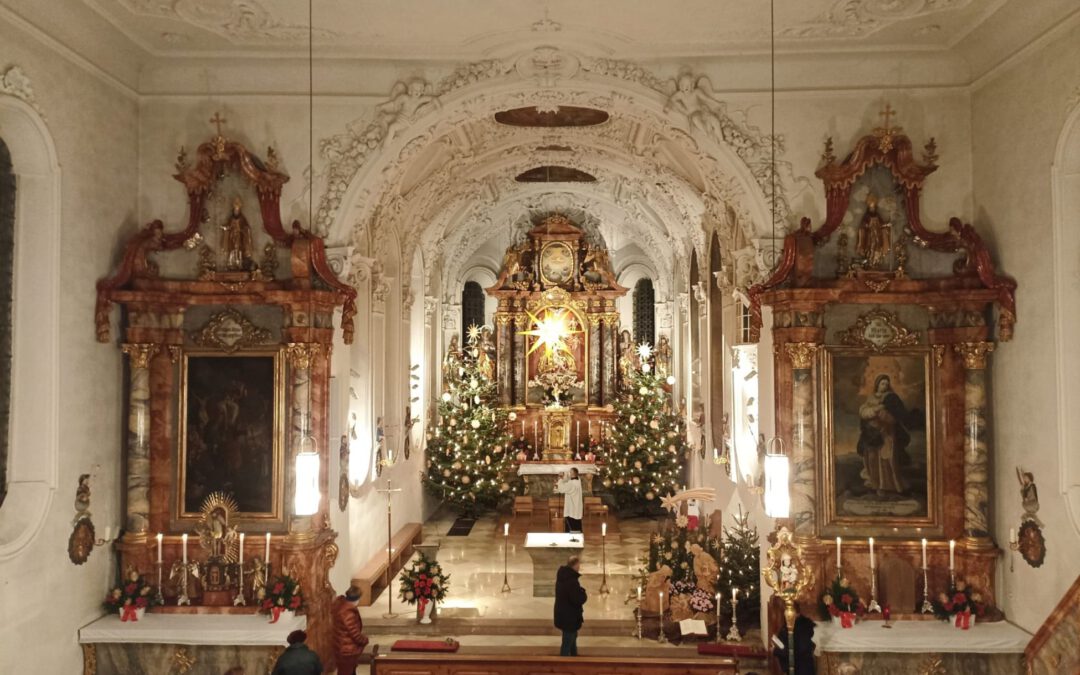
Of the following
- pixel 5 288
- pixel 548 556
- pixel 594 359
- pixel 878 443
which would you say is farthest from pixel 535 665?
pixel 594 359

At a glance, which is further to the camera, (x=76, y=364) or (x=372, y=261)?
(x=372, y=261)

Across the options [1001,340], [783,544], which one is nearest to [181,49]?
[783,544]

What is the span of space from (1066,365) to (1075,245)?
1.11 m

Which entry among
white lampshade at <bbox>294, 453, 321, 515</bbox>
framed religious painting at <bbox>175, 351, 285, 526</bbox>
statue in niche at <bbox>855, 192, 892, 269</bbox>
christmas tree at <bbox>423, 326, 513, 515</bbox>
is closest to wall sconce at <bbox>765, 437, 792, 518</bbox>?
statue in niche at <bbox>855, 192, 892, 269</bbox>

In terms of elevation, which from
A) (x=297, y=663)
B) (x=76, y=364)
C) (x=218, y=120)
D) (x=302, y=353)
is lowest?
(x=297, y=663)

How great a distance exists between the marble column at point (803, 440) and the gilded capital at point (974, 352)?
149cm

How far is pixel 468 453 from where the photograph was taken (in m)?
18.6

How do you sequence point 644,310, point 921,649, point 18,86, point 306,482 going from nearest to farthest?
1. point 18,86
2. point 306,482
3. point 921,649
4. point 644,310

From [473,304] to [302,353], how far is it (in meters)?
13.1

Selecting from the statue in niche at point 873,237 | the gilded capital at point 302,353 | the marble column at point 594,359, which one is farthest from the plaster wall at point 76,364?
the marble column at point 594,359

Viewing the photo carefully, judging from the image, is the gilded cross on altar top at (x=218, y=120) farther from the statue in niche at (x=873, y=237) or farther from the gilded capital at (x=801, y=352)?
the statue in niche at (x=873, y=237)

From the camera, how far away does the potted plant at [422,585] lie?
36.7 feet

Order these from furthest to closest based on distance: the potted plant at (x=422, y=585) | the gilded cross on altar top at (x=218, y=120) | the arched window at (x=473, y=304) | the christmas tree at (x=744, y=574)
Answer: the arched window at (x=473, y=304), the potted plant at (x=422, y=585), the christmas tree at (x=744, y=574), the gilded cross on altar top at (x=218, y=120)

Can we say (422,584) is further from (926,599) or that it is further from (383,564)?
(926,599)
